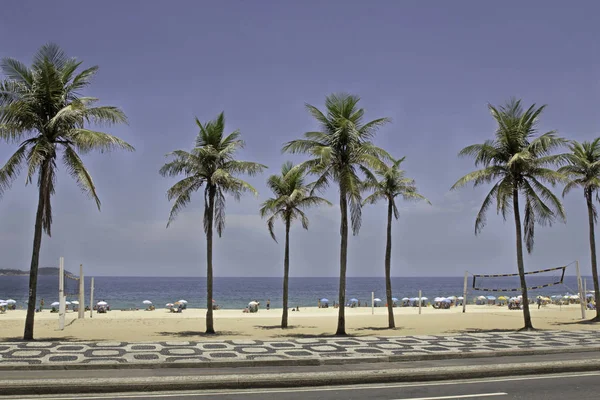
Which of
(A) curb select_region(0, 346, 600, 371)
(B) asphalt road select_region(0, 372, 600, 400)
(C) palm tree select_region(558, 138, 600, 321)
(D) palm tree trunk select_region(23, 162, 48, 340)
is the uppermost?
(C) palm tree select_region(558, 138, 600, 321)

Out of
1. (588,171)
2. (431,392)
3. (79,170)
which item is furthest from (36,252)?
(588,171)

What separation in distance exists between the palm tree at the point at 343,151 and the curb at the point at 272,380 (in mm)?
11075

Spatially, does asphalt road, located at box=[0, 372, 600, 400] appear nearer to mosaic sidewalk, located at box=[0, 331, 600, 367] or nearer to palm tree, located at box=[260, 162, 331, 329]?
mosaic sidewalk, located at box=[0, 331, 600, 367]

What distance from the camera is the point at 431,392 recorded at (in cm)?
1002

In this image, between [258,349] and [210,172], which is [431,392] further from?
[210,172]

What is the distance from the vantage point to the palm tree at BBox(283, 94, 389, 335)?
22453 mm

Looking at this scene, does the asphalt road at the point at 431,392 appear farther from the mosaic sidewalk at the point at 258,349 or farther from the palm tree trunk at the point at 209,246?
the palm tree trunk at the point at 209,246

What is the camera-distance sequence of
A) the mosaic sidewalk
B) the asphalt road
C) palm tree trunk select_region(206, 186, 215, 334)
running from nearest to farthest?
the asphalt road
the mosaic sidewalk
palm tree trunk select_region(206, 186, 215, 334)

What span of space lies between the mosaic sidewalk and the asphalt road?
2.68 metres

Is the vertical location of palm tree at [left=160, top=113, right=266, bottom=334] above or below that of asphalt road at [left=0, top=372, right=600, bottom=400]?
above

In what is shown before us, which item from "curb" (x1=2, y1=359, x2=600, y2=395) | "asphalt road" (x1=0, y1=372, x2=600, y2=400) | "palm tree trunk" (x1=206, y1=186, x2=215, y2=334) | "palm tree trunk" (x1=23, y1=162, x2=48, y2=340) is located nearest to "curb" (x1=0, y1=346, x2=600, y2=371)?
"curb" (x1=2, y1=359, x2=600, y2=395)

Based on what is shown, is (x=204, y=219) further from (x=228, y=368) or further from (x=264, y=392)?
(x=264, y=392)

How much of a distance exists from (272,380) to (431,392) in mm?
2883

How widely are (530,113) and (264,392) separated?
784 inches
